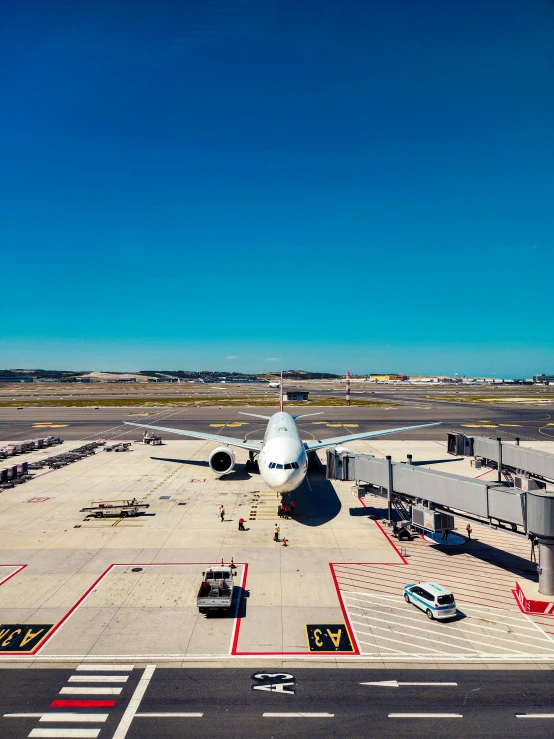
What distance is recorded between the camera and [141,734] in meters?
12.6

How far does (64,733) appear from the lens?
1273 centimetres

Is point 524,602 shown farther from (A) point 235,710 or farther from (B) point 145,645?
(B) point 145,645

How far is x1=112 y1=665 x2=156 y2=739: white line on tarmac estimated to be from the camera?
12.8 m

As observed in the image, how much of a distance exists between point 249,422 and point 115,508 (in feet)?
179

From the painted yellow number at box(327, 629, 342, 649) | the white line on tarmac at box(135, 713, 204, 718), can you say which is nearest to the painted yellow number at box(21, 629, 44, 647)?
the white line on tarmac at box(135, 713, 204, 718)

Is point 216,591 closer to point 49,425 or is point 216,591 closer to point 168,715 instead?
point 168,715

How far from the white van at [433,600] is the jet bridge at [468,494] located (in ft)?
16.9

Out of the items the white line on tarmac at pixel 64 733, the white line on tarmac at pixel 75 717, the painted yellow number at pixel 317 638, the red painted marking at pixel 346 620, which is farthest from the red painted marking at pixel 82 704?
the red painted marking at pixel 346 620

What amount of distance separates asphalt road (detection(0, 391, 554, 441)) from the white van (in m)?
47.2

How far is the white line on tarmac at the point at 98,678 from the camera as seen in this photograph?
14953 millimetres

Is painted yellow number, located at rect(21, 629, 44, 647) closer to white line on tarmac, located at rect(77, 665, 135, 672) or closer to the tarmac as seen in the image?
the tarmac

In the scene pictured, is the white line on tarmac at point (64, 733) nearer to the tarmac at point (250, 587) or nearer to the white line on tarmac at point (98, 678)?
the white line on tarmac at point (98, 678)

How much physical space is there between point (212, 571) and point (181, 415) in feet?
268

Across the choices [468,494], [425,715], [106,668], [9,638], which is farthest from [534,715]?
[9,638]
